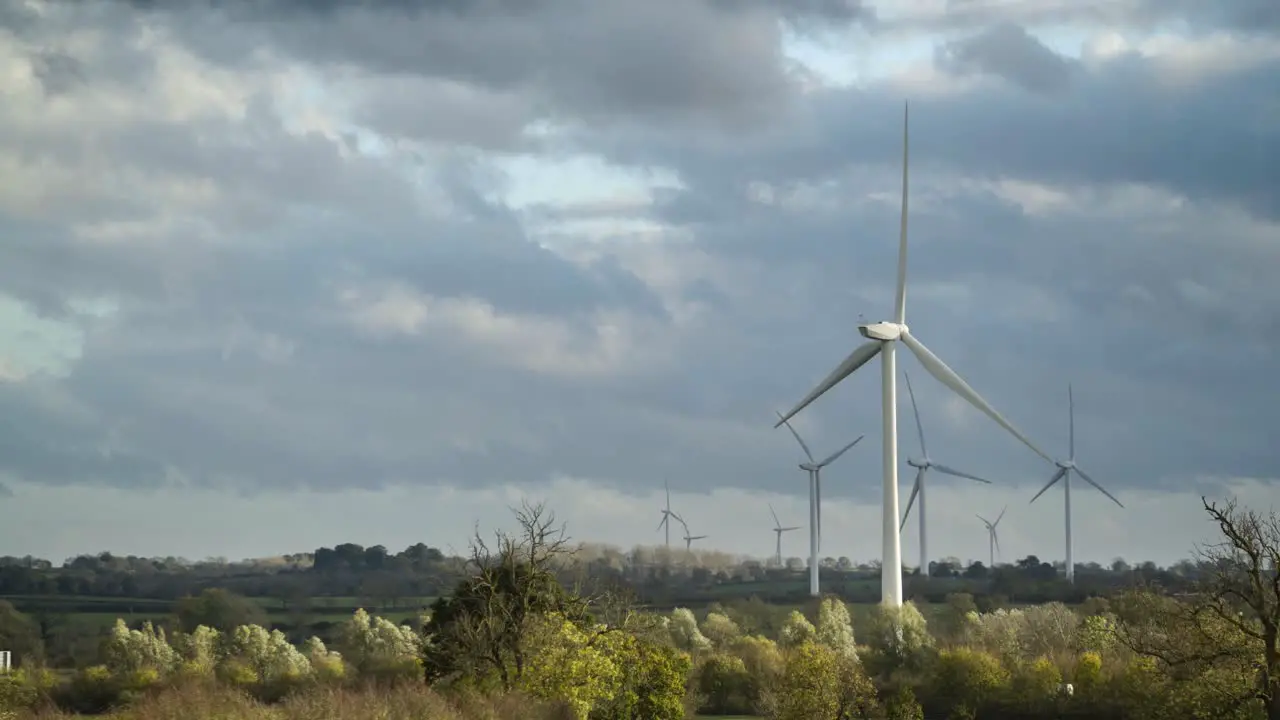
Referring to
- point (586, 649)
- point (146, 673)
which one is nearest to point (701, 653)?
point (146, 673)

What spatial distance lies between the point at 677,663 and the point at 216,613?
10637cm

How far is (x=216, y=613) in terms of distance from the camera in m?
186

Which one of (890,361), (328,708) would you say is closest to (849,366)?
(890,361)

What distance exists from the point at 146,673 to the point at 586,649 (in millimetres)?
59274

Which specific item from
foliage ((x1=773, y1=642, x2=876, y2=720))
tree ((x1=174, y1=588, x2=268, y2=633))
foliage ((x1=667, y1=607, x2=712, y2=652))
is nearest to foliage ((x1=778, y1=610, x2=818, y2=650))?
foliage ((x1=667, y1=607, x2=712, y2=652))

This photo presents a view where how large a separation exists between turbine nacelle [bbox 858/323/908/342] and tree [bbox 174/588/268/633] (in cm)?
8332

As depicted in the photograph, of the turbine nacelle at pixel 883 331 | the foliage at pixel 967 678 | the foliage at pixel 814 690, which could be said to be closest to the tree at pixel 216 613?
the turbine nacelle at pixel 883 331

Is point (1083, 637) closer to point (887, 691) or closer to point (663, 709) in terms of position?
point (887, 691)

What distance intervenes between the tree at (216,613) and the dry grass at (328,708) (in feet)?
391

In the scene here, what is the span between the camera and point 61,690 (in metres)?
122

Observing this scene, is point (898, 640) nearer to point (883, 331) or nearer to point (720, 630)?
point (883, 331)

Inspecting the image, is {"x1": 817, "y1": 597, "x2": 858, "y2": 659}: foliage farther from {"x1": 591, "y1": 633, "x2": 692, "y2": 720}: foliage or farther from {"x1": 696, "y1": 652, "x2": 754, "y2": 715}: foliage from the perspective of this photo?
{"x1": 591, "y1": 633, "x2": 692, "y2": 720}: foliage

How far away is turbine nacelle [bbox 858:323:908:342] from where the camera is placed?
12512cm

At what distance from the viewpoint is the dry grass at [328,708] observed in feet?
173
